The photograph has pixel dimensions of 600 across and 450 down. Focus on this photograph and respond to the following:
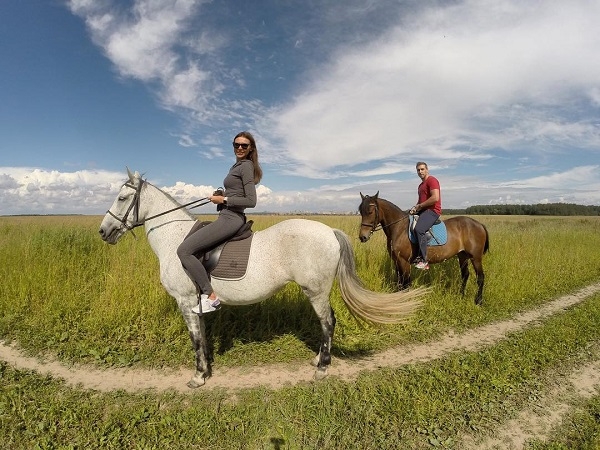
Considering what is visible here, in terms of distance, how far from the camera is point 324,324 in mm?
3992

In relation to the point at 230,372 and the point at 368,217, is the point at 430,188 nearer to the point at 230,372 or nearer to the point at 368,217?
the point at 368,217

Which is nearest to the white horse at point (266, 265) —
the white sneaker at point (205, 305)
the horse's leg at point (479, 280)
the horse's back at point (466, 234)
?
the white sneaker at point (205, 305)

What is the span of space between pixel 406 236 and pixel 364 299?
3088 millimetres

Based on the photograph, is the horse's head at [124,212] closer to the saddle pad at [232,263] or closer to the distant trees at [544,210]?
the saddle pad at [232,263]

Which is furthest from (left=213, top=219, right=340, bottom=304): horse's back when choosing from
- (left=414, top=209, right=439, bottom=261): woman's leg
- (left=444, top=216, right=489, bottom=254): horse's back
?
(left=444, top=216, right=489, bottom=254): horse's back

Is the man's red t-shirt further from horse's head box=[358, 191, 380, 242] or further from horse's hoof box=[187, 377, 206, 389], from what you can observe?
horse's hoof box=[187, 377, 206, 389]

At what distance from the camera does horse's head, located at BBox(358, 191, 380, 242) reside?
650cm

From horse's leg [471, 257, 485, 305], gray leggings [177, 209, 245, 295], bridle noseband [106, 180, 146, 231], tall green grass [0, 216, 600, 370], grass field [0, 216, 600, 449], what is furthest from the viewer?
horse's leg [471, 257, 485, 305]

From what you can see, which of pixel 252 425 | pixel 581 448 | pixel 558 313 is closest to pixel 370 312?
pixel 252 425

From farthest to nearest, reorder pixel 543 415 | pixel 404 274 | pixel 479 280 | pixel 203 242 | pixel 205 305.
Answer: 1. pixel 479 280
2. pixel 404 274
3. pixel 205 305
4. pixel 203 242
5. pixel 543 415

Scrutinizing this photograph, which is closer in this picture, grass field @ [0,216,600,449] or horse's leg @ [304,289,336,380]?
grass field @ [0,216,600,449]

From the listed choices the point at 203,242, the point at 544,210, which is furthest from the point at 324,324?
the point at 544,210

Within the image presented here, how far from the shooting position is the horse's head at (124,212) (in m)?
3.92

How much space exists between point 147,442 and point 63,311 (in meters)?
3.67
